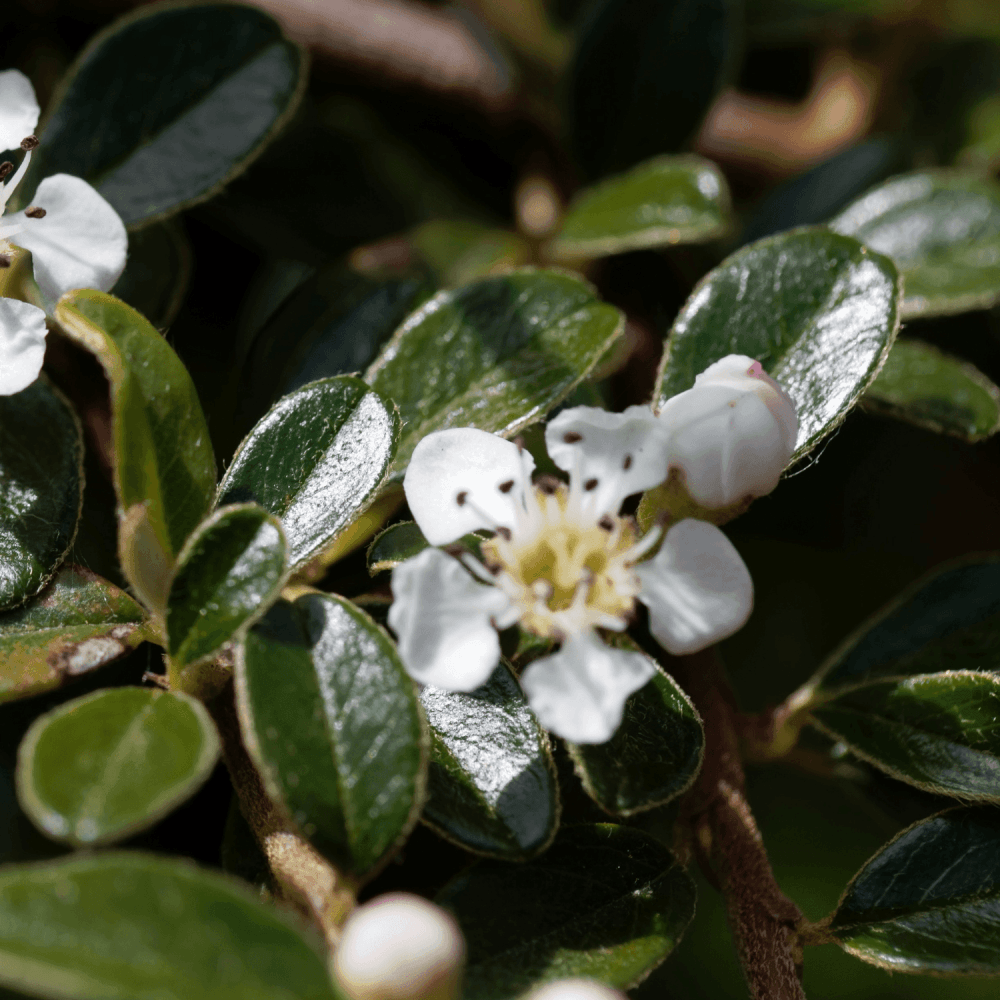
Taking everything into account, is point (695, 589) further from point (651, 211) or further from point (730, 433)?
point (651, 211)

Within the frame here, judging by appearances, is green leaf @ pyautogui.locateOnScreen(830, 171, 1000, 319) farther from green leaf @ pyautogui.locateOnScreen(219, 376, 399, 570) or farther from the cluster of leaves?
green leaf @ pyautogui.locateOnScreen(219, 376, 399, 570)

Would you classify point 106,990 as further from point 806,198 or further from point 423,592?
point 806,198

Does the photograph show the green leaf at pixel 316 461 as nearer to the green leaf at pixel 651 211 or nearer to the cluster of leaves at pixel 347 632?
the cluster of leaves at pixel 347 632

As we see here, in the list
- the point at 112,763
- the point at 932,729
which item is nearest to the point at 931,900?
the point at 932,729

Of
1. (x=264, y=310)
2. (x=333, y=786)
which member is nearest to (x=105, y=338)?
(x=333, y=786)

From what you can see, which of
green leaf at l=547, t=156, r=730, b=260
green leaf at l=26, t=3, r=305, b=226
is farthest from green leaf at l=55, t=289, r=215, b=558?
green leaf at l=547, t=156, r=730, b=260

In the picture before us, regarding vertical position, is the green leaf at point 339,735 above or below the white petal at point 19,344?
below

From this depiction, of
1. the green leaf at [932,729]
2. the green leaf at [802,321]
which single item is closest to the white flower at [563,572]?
the green leaf at [802,321]
